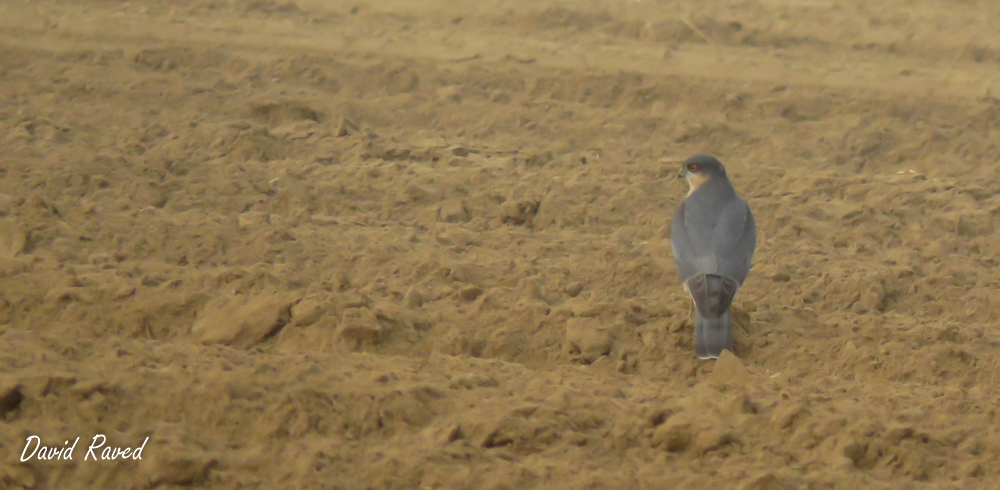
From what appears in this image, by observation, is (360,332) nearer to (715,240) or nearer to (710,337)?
(710,337)

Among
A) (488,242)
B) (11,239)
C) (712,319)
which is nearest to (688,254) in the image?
(712,319)

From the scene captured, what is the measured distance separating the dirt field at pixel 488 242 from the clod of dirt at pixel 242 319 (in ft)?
0.05

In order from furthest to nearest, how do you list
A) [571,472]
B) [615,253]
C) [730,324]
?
[615,253] → [730,324] → [571,472]

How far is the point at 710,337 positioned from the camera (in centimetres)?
538

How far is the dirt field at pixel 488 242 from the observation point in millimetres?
4508

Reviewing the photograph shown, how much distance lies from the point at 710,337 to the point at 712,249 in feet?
1.58

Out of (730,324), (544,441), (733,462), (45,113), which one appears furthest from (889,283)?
(45,113)

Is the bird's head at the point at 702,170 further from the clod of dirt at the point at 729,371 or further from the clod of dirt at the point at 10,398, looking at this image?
the clod of dirt at the point at 10,398

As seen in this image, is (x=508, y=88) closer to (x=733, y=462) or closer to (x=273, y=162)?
(x=273, y=162)

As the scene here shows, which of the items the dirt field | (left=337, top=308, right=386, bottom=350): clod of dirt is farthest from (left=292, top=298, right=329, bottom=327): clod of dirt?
(left=337, top=308, right=386, bottom=350): clod of dirt

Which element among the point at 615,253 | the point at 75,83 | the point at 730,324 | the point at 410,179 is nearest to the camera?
the point at 730,324

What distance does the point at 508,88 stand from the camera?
9.13 meters

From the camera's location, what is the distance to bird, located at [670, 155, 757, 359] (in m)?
5.39

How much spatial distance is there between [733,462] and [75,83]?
6328 millimetres
